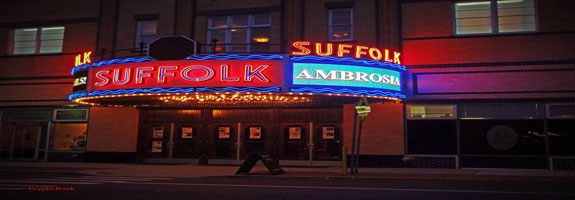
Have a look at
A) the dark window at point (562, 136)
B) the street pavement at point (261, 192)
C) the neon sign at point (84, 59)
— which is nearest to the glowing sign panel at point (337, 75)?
the street pavement at point (261, 192)

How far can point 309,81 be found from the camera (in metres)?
15.6

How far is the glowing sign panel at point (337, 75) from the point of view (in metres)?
15.6

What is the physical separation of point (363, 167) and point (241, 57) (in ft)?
22.8

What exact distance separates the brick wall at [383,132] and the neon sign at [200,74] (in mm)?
5200

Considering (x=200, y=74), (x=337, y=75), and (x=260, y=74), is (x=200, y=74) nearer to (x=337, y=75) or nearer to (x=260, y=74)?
(x=260, y=74)

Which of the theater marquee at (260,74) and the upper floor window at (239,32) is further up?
the upper floor window at (239,32)

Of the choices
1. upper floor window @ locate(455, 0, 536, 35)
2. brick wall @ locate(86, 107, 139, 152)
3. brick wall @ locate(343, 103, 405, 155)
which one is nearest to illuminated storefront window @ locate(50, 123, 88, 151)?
brick wall @ locate(86, 107, 139, 152)

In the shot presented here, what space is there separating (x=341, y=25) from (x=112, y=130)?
11819 millimetres

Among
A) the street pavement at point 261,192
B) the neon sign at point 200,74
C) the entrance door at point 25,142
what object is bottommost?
the street pavement at point 261,192

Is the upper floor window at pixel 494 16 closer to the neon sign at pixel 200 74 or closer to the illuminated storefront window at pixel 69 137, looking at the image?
the neon sign at pixel 200 74

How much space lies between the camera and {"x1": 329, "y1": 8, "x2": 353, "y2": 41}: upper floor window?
19.6 m

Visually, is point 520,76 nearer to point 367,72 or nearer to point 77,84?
point 367,72

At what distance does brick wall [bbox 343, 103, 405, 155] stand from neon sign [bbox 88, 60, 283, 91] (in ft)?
17.1

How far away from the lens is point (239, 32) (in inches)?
817
